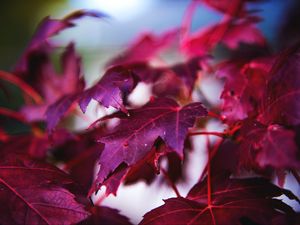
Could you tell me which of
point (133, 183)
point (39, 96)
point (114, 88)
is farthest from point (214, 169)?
point (39, 96)

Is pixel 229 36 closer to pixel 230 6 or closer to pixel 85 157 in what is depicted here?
pixel 230 6

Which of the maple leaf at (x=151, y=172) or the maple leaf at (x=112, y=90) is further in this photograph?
the maple leaf at (x=151, y=172)

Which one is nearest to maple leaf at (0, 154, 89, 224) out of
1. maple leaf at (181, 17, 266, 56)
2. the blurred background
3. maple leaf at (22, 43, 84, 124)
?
maple leaf at (22, 43, 84, 124)

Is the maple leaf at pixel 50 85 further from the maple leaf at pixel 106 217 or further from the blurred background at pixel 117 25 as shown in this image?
the blurred background at pixel 117 25

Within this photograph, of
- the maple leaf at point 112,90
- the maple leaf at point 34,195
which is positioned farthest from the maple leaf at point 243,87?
the maple leaf at point 34,195

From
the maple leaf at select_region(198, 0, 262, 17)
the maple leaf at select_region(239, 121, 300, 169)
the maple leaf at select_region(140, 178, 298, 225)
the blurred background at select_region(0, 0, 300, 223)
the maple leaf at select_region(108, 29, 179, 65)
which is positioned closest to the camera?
the maple leaf at select_region(239, 121, 300, 169)

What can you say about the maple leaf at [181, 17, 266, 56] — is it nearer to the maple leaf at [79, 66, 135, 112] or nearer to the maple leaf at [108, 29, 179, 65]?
the maple leaf at [108, 29, 179, 65]
